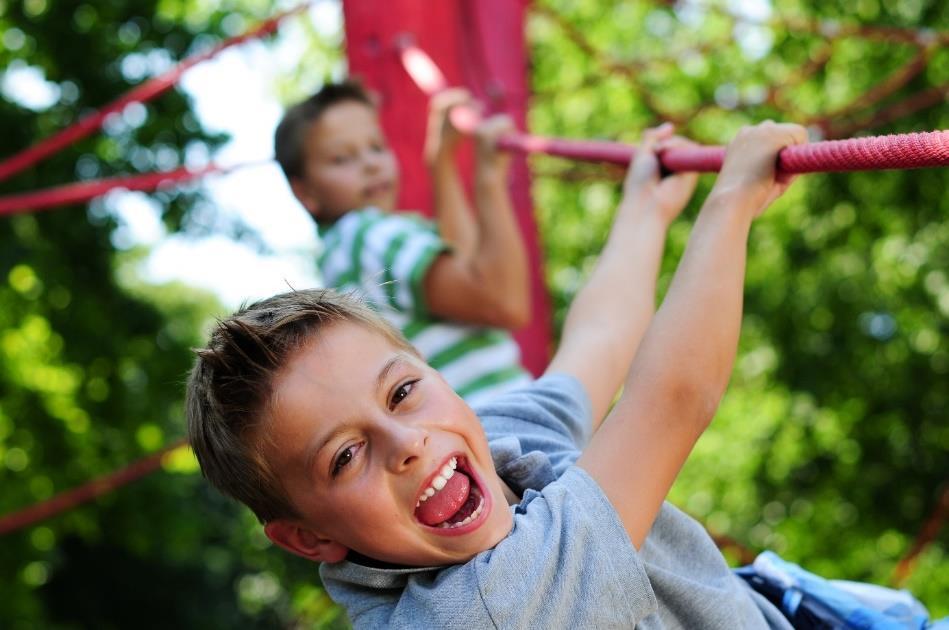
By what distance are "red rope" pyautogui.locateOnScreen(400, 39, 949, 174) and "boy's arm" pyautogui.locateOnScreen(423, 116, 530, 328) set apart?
13cm

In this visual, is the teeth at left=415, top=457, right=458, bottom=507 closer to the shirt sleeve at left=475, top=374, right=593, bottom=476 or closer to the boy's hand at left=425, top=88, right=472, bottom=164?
Result: the shirt sleeve at left=475, top=374, right=593, bottom=476

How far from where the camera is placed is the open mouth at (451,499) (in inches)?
38.3

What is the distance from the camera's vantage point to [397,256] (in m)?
1.88

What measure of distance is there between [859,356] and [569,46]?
8.99 ft

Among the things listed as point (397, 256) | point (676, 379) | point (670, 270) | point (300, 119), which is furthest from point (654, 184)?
point (670, 270)

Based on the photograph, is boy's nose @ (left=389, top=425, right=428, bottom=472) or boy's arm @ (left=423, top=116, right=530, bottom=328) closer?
boy's nose @ (left=389, top=425, right=428, bottom=472)

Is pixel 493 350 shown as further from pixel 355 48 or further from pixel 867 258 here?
pixel 867 258

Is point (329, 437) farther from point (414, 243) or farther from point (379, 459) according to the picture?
point (414, 243)

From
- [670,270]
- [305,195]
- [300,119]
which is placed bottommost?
A: [670,270]

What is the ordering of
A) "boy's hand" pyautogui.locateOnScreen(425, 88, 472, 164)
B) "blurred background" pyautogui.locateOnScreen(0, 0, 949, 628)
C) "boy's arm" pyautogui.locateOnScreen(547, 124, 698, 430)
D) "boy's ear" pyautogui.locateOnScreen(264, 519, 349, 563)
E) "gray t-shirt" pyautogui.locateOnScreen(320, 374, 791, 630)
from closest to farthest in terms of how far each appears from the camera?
"gray t-shirt" pyautogui.locateOnScreen(320, 374, 791, 630) → "boy's ear" pyautogui.locateOnScreen(264, 519, 349, 563) → "boy's arm" pyautogui.locateOnScreen(547, 124, 698, 430) → "boy's hand" pyautogui.locateOnScreen(425, 88, 472, 164) → "blurred background" pyautogui.locateOnScreen(0, 0, 949, 628)

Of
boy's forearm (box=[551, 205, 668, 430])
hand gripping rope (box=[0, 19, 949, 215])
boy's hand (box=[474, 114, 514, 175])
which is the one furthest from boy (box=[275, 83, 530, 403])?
boy's forearm (box=[551, 205, 668, 430])

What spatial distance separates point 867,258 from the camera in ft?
18.7

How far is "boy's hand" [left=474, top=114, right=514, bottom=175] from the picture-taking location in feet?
6.37

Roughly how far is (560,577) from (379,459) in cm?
17
